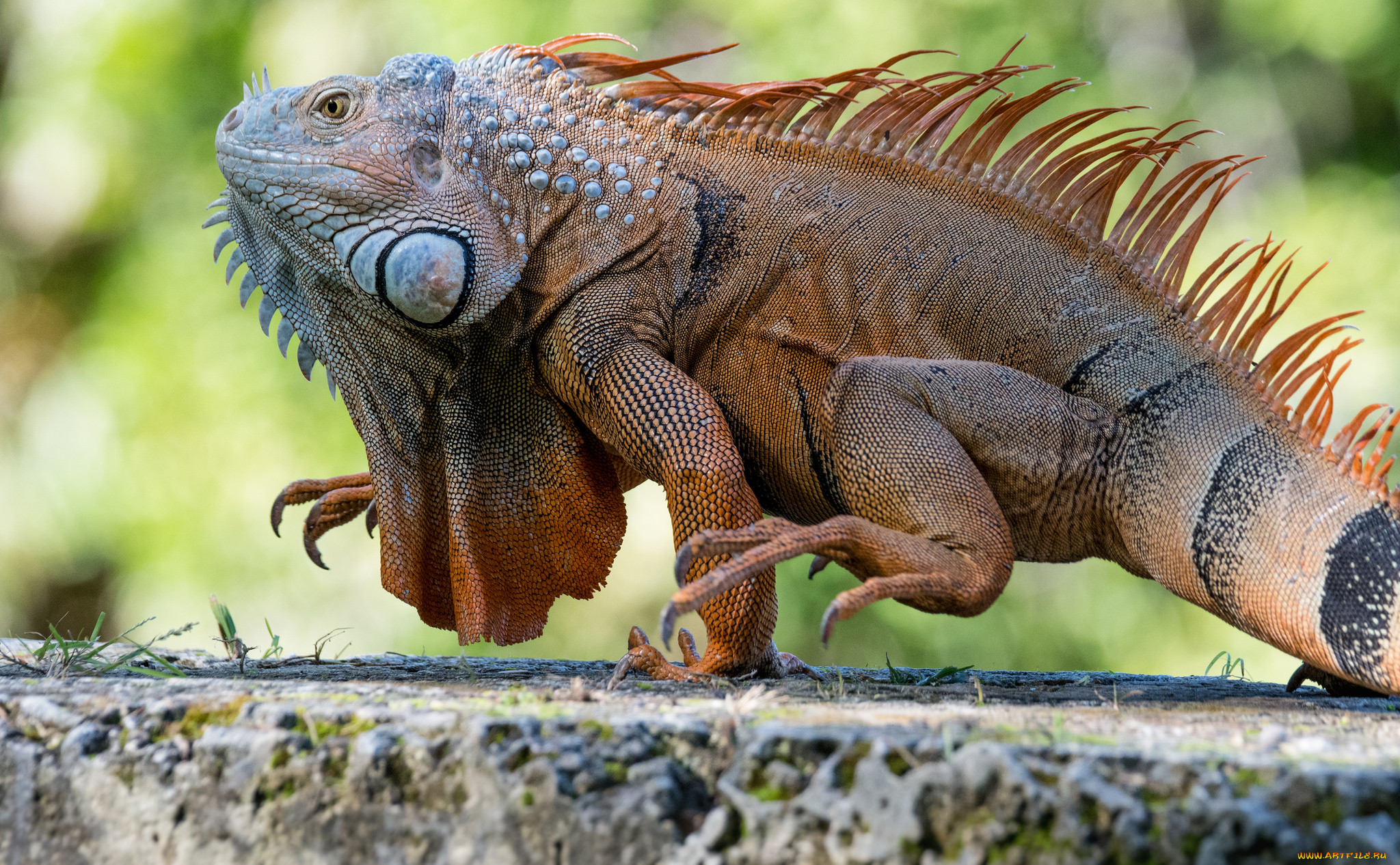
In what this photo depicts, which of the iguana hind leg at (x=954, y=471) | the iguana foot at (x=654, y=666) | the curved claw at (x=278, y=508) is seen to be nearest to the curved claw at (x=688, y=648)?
the iguana foot at (x=654, y=666)

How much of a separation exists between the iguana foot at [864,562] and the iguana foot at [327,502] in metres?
1.63

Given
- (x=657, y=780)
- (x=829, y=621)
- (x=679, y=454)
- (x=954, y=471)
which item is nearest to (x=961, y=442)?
(x=954, y=471)

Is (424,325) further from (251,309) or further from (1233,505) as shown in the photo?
(251,309)

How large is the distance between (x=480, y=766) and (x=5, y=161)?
8.18 m

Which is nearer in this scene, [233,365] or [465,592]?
[465,592]

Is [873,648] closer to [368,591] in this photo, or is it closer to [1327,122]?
[368,591]

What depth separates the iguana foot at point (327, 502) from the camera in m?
3.51

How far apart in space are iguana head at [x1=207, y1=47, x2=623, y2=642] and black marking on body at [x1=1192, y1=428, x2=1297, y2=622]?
1578mm

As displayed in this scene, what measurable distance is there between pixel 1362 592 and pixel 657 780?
1.62 metres

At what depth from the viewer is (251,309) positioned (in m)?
8.28

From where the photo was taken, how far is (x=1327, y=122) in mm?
7602

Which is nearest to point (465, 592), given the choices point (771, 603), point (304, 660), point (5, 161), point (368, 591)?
point (304, 660)

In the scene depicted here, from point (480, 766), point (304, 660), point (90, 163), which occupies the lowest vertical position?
point (480, 766)

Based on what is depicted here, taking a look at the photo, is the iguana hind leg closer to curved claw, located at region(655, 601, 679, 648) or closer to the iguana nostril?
curved claw, located at region(655, 601, 679, 648)
